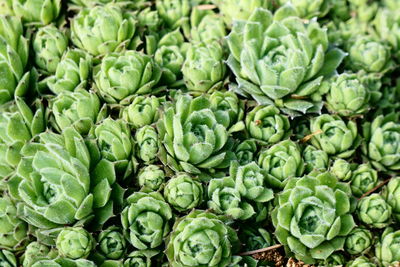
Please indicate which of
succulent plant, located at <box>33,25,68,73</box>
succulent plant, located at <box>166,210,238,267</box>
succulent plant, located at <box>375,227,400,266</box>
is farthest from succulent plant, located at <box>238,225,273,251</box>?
succulent plant, located at <box>33,25,68,73</box>

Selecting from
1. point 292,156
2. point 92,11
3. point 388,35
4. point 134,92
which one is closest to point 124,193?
point 134,92

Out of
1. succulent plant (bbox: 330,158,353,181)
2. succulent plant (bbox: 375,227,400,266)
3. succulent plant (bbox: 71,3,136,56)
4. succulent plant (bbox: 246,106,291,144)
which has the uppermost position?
succulent plant (bbox: 71,3,136,56)

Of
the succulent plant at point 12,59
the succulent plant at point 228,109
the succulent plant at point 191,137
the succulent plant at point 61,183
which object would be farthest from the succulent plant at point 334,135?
the succulent plant at point 12,59

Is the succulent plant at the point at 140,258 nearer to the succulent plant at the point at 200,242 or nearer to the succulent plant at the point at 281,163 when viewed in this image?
the succulent plant at the point at 200,242

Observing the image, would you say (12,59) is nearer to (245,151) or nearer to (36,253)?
(36,253)

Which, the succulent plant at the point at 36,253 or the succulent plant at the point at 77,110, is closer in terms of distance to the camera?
the succulent plant at the point at 36,253

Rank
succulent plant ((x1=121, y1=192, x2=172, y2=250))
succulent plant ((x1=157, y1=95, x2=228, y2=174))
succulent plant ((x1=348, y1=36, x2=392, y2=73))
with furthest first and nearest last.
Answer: succulent plant ((x1=348, y1=36, x2=392, y2=73))
succulent plant ((x1=157, y1=95, x2=228, y2=174))
succulent plant ((x1=121, y1=192, x2=172, y2=250))

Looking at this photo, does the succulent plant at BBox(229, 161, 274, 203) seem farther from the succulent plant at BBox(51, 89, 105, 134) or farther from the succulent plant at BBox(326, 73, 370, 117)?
the succulent plant at BBox(51, 89, 105, 134)
